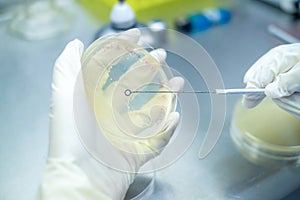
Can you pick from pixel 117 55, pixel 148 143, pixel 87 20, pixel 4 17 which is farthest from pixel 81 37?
pixel 148 143

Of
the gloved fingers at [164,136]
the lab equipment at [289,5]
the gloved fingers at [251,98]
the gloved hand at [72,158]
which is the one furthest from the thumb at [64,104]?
the lab equipment at [289,5]

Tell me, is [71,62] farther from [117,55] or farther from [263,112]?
[263,112]

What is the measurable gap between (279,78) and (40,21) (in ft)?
2.70

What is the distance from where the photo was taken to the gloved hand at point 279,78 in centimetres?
73

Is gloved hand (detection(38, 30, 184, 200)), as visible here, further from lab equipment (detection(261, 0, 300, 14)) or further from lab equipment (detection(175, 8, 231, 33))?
lab equipment (detection(261, 0, 300, 14))

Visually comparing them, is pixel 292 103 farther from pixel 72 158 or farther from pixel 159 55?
pixel 72 158

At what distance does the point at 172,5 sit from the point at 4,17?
1.79ft

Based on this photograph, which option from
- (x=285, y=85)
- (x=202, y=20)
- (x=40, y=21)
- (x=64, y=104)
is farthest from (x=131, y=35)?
(x=40, y=21)

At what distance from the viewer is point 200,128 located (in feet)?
2.89

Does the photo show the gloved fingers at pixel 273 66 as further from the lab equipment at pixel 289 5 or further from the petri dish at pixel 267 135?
the lab equipment at pixel 289 5

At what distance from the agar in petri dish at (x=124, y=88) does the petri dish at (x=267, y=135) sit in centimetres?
18

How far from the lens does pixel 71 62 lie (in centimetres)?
74

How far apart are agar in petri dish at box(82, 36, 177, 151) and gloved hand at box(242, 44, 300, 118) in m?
0.15

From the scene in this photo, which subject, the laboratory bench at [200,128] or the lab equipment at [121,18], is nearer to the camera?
the laboratory bench at [200,128]
